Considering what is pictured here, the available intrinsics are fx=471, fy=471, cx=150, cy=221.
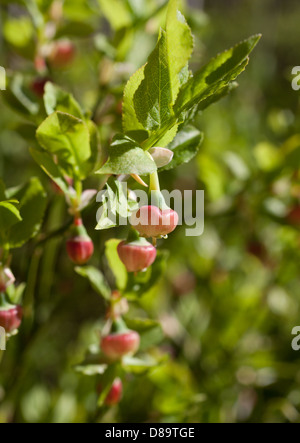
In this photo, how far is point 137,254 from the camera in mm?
339

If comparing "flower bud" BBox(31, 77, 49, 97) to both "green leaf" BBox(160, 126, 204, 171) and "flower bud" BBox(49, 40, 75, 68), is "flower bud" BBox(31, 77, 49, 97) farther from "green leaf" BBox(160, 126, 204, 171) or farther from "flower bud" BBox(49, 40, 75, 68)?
"green leaf" BBox(160, 126, 204, 171)

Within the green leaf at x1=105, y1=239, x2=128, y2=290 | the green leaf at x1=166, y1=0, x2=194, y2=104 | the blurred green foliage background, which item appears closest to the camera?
the green leaf at x1=166, y1=0, x2=194, y2=104

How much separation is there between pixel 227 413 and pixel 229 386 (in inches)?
2.4

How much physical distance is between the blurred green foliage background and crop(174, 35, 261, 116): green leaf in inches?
5.8

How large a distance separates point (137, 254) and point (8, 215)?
0.10 metres

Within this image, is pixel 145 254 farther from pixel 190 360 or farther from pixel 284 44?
pixel 284 44

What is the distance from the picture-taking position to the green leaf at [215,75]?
29cm

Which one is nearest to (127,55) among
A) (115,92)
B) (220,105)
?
(115,92)

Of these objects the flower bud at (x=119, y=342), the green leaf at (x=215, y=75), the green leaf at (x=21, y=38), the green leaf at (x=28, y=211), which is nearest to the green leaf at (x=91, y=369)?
the flower bud at (x=119, y=342)

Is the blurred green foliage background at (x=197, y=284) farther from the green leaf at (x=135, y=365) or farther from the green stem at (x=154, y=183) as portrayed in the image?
the green stem at (x=154, y=183)

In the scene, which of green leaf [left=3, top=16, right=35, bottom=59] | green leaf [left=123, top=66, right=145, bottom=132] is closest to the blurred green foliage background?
green leaf [left=3, top=16, right=35, bottom=59]

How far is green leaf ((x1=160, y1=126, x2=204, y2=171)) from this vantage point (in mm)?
366

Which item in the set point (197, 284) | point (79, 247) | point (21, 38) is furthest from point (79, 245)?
point (197, 284)

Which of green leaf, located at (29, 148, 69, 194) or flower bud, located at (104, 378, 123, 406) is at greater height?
green leaf, located at (29, 148, 69, 194)
